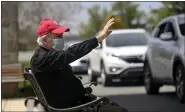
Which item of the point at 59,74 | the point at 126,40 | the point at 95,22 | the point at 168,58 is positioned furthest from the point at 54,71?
the point at 95,22

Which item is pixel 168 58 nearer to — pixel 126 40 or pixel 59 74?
pixel 126 40

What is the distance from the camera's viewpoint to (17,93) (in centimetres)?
1084

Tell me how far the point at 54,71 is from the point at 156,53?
21.8 feet

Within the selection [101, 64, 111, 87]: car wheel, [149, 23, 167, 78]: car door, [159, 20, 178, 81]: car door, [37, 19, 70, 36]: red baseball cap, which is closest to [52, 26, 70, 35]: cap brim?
[37, 19, 70, 36]: red baseball cap

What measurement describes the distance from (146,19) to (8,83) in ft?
42.8

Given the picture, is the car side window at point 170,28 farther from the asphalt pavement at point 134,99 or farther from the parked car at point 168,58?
the asphalt pavement at point 134,99

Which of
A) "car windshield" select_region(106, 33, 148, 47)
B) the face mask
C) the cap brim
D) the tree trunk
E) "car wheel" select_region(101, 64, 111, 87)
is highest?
the cap brim

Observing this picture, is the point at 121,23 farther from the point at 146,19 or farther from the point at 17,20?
the point at 17,20

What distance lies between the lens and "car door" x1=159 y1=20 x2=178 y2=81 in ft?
32.1

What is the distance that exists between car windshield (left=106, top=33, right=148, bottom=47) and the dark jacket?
33.2 ft

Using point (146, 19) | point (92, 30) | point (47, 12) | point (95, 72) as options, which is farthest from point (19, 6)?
point (146, 19)

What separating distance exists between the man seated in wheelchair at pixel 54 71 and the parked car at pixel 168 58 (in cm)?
463

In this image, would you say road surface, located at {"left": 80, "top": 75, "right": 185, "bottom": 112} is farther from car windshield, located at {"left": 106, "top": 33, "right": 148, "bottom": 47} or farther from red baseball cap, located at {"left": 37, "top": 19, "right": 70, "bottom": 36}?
red baseball cap, located at {"left": 37, "top": 19, "right": 70, "bottom": 36}

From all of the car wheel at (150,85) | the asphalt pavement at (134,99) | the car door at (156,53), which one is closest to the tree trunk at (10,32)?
the asphalt pavement at (134,99)
